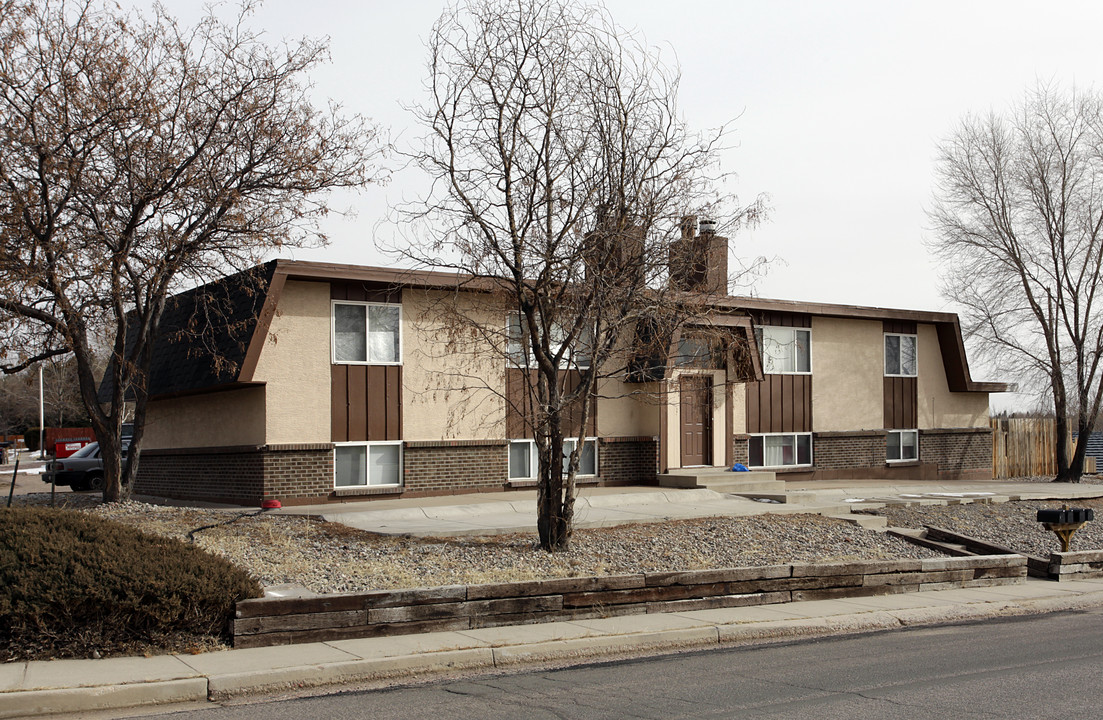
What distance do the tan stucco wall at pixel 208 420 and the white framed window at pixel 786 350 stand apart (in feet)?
41.3

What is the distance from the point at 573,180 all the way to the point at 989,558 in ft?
24.5

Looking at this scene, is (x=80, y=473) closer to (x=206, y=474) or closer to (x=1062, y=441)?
(x=206, y=474)

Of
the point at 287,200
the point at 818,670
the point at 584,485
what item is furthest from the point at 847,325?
the point at 818,670

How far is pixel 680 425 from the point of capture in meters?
24.1

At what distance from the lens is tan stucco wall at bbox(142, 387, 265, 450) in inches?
774

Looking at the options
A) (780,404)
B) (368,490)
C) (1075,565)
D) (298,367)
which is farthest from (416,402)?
(1075,565)

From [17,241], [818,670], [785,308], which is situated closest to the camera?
[818,670]

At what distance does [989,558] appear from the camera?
45.3 feet

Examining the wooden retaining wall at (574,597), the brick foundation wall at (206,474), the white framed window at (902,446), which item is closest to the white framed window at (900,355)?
the white framed window at (902,446)

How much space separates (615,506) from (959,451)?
1486 centimetres

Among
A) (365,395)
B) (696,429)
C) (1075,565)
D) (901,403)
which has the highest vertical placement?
(365,395)

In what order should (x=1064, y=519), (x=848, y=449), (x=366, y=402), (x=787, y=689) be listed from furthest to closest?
(x=848, y=449) < (x=366, y=402) < (x=1064, y=519) < (x=787, y=689)

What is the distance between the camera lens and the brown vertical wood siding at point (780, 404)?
85.6ft

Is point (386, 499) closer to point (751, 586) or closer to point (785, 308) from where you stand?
point (751, 586)
